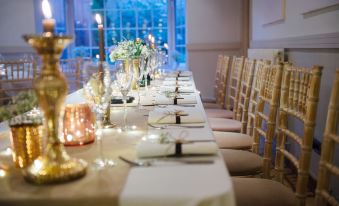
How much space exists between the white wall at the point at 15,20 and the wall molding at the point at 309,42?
168 inches

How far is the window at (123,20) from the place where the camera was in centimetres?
698

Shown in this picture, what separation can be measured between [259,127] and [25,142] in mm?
1408

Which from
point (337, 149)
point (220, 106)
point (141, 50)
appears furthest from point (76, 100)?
point (220, 106)

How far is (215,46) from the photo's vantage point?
6066 mm

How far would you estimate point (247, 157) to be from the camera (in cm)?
205

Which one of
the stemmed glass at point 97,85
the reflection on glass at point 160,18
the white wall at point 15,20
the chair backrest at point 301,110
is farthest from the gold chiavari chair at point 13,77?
the reflection on glass at point 160,18

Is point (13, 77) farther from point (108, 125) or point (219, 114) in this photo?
point (108, 125)

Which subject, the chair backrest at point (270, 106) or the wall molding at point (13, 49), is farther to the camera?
the wall molding at point (13, 49)

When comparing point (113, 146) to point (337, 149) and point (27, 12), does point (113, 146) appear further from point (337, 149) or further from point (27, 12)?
point (27, 12)

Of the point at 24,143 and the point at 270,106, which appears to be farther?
the point at 270,106

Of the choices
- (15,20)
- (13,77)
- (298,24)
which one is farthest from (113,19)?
(298,24)

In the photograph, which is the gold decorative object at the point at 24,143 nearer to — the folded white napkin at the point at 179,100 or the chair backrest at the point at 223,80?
the folded white napkin at the point at 179,100

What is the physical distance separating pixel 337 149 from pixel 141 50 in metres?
1.44

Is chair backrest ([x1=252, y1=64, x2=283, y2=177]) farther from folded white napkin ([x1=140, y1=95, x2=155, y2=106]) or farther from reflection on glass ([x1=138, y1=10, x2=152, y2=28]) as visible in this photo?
reflection on glass ([x1=138, y1=10, x2=152, y2=28])
